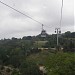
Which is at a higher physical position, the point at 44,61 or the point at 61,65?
the point at 61,65

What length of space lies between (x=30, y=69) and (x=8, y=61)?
3453 centimetres

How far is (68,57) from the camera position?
24219mm

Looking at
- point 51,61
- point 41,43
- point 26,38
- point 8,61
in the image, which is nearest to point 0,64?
point 8,61

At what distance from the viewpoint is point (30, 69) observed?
46.0 m

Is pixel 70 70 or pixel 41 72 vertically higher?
pixel 70 70

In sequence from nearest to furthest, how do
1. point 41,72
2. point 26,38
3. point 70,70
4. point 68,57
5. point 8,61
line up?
point 70,70 < point 68,57 < point 41,72 < point 8,61 < point 26,38

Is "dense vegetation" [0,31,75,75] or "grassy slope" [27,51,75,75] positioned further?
"dense vegetation" [0,31,75,75]

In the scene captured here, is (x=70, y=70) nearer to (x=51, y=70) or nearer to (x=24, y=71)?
(x=51, y=70)

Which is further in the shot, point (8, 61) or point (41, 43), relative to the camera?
point (41, 43)

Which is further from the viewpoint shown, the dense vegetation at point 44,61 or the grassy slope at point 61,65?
the dense vegetation at point 44,61

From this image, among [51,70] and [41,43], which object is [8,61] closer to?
[41,43]

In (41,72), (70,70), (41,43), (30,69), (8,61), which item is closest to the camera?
(70,70)

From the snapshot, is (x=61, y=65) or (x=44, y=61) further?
(x=44, y=61)

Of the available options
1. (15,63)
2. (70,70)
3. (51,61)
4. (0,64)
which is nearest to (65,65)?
(70,70)
